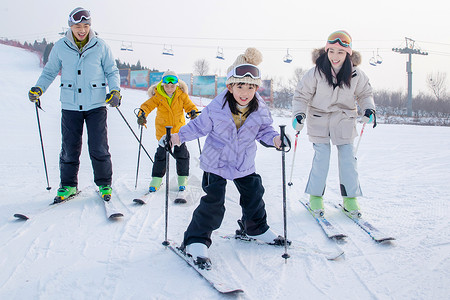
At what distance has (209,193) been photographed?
2426 mm

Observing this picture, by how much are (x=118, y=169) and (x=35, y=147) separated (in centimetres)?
293

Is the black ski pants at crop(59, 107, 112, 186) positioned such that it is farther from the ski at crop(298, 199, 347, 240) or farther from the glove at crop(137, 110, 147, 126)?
the ski at crop(298, 199, 347, 240)

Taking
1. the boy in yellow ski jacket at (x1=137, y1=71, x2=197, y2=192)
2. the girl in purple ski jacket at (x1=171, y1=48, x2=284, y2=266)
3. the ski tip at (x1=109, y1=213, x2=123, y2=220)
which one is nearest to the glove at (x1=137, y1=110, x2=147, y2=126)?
the boy in yellow ski jacket at (x1=137, y1=71, x2=197, y2=192)

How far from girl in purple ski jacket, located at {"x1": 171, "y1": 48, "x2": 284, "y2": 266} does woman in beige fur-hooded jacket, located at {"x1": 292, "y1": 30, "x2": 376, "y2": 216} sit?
825mm

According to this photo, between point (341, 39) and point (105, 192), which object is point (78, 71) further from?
point (341, 39)

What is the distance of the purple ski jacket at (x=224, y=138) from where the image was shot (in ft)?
8.08

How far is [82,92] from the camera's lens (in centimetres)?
361

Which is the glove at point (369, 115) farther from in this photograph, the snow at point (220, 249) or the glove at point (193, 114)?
the glove at point (193, 114)

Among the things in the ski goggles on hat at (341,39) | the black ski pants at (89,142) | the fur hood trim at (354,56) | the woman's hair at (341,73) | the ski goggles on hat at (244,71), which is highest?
the ski goggles on hat at (341,39)

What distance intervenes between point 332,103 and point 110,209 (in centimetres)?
237

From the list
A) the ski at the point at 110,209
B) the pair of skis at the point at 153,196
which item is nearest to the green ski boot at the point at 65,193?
the ski at the point at 110,209

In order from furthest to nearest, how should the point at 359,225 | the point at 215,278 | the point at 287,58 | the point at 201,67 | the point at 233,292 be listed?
the point at 201,67, the point at 287,58, the point at 359,225, the point at 215,278, the point at 233,292

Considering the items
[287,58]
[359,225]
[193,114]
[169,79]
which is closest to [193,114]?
[193,114]

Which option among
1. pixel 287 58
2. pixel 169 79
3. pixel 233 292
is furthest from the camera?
pixel 287 58
